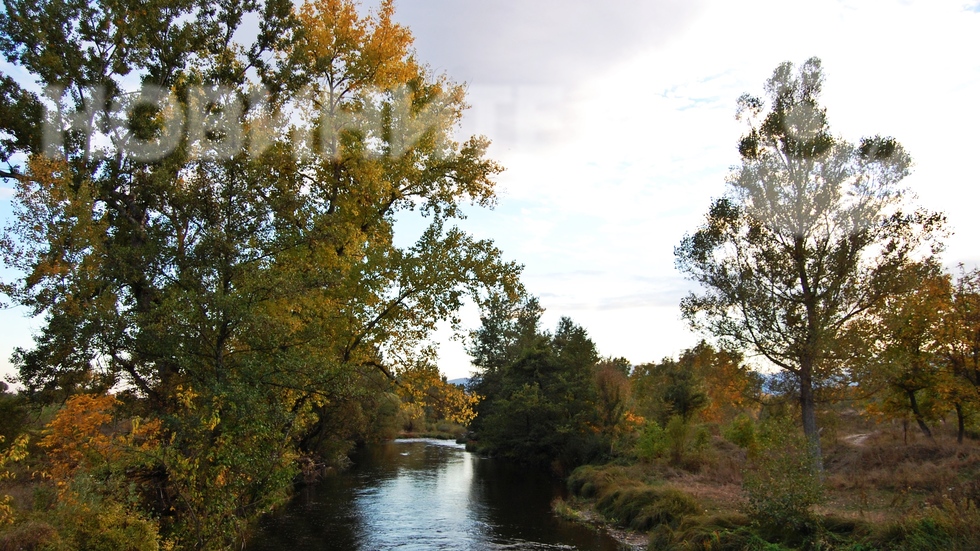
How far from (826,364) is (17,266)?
850 inches

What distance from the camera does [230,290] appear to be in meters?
9.08

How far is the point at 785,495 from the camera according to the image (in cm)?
1177

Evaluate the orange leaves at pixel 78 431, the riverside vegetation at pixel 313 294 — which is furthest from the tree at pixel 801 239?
the orange leaves at pixel 78 431

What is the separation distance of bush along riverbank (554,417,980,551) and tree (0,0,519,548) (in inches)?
278

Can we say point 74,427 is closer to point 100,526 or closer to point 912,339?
point 100,526

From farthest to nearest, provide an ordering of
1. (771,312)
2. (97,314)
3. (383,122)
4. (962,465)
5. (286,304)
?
(771,312) → (962,465) → (383,122) → (286,304) → (97,314)

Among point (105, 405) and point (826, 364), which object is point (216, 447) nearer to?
point (105, 405)

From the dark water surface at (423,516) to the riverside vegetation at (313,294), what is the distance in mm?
2183

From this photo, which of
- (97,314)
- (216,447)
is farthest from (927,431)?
(97,314)

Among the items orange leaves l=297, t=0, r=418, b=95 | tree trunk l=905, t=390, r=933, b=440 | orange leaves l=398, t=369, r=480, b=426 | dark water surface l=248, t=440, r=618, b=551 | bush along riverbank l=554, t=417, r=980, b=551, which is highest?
orange leaves l=297, t=0, r=418, b=95

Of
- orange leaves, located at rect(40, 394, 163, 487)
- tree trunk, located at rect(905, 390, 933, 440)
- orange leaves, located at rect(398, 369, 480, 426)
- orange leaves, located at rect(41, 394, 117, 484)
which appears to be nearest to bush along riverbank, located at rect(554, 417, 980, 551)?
tree trunk, located at rect(905, 390, 933, 440)

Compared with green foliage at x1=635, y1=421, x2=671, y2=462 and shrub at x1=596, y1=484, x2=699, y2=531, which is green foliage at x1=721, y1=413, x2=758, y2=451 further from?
shrub at x1=596, y1=484, x2=699, y2=531

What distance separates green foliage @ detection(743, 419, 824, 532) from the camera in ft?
37.9

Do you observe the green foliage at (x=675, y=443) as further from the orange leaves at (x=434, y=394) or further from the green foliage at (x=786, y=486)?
the orange leaves at (x=434, y=394)
